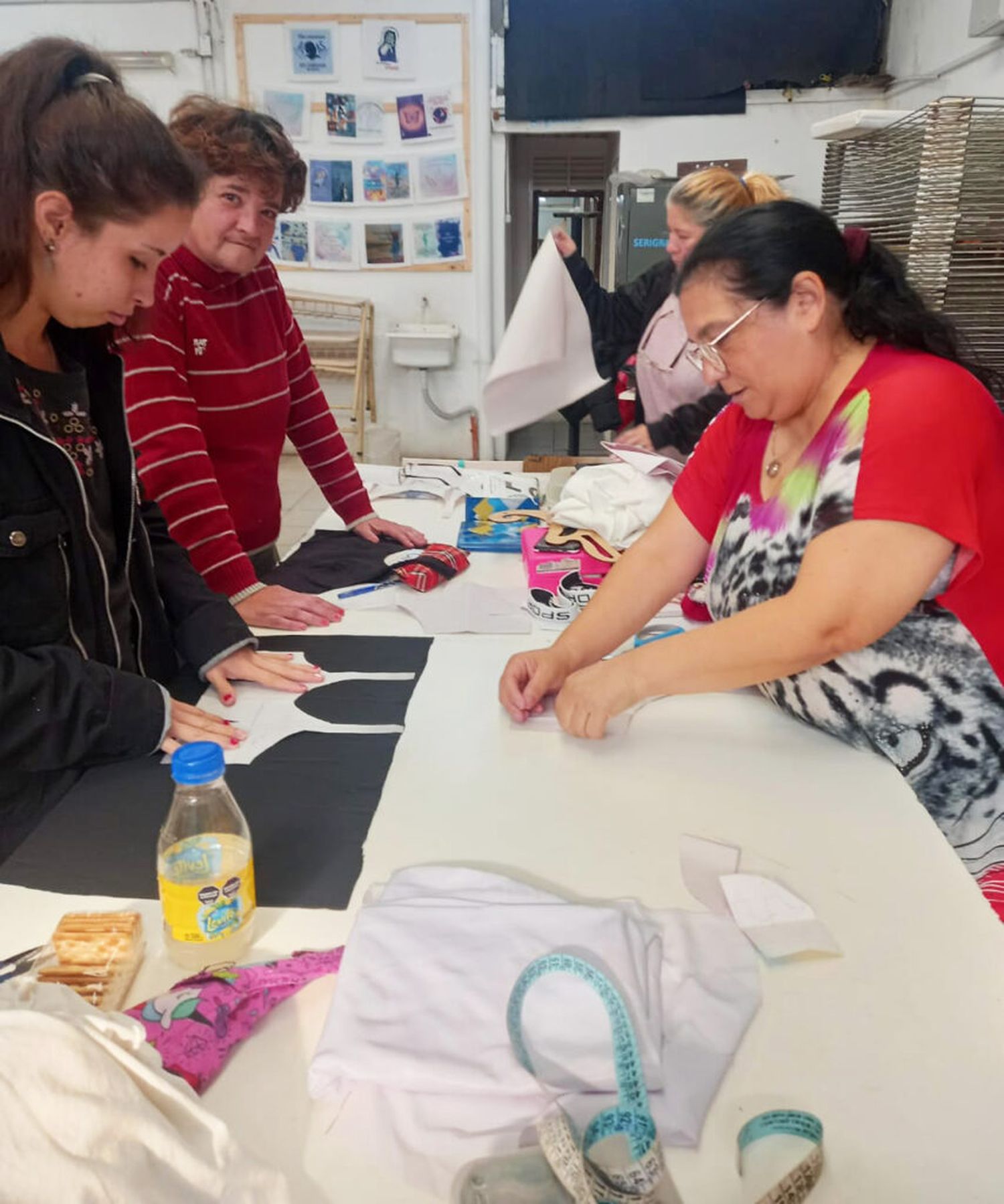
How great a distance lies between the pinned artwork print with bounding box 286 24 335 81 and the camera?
4.88 metres

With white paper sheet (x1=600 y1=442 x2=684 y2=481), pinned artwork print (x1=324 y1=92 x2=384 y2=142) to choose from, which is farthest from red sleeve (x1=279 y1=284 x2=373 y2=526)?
pinned artwork print (x1=324 y1=92 x2=384 y2=142)

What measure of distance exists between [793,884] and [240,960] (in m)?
0.55

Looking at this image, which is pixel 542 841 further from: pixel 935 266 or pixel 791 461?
pixel 935 266

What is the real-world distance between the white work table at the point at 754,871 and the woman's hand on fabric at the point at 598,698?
0.11 ft

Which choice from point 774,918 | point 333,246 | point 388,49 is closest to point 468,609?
point 774,918

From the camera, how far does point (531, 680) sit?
50.1 inches

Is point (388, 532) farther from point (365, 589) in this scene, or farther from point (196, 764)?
point (196, 764)

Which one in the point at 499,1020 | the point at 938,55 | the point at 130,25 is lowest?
the point at 499,1020

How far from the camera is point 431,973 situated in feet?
2.51

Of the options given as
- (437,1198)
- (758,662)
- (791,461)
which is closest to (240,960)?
(437,1198)

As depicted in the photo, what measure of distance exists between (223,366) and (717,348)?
987 millimetres

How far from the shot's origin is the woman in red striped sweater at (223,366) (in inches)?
61.2

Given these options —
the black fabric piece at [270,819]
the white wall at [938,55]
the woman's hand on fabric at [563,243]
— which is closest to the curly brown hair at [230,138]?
the black fabric piece at [270,819]

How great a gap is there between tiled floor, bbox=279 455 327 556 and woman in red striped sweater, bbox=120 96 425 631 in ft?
6.67
